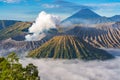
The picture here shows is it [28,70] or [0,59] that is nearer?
[28,70]

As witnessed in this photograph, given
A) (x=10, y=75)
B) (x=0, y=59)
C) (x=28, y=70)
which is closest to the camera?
(x=10, y=75)

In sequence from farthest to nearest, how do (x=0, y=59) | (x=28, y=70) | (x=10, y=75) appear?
1. (x=0, y=59)
2. (x=28, y=70)
3. (x=10, y=75)

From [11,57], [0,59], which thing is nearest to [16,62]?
[11,57]

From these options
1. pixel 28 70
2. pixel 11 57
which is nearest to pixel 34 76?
pixel 28 70

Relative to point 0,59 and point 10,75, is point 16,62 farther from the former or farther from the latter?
point 0,59

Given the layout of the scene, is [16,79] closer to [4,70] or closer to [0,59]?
[4,70]

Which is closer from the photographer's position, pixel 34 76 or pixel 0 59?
pixel 34 76
